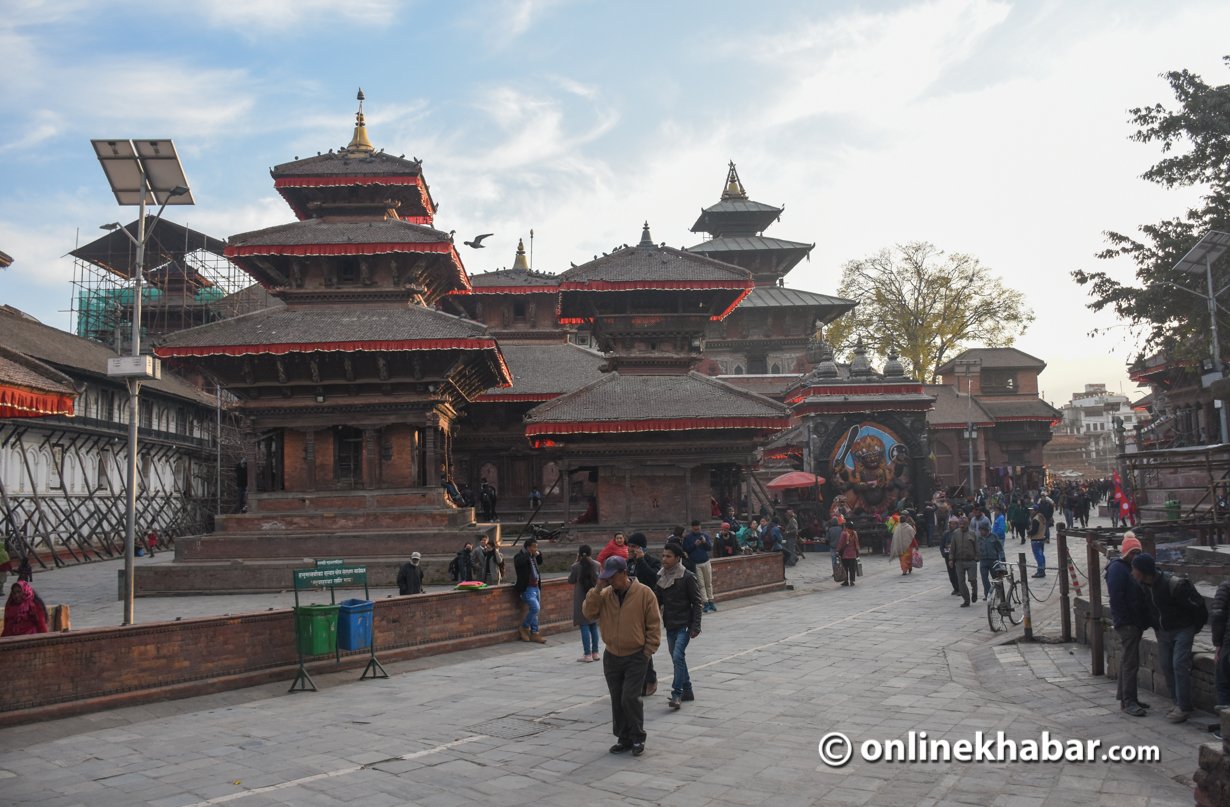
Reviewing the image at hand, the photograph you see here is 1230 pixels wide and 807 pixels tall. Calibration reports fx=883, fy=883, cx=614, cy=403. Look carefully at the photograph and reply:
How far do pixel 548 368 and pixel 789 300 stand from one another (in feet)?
57.8

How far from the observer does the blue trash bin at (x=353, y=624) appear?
1133 cm

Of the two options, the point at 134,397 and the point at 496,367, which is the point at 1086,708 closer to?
the point at 134,397

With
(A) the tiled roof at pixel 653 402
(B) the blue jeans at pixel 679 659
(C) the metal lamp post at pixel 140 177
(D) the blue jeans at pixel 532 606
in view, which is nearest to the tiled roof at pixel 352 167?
(A) the tiled roof at pixel 653 402

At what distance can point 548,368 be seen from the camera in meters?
35.1

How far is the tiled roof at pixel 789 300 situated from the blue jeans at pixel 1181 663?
39010mm

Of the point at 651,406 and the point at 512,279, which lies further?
the point at 512,279

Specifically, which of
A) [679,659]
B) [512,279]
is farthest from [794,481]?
[679,659]

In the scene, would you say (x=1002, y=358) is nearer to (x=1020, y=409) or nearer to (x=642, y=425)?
(x=1020, y=409)

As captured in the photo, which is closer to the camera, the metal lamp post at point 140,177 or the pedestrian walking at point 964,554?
the metal lamp post at point 140,177

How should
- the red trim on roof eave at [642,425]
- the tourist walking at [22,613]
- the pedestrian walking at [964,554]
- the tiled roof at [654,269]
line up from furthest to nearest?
the tiled roof at [654,269] < the red trim on roof eave at [642,425] < the pedestrian walking at [964,554] < the tourist walking at [22,613]

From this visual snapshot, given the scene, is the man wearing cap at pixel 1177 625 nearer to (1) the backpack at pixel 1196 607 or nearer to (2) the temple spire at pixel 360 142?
(1) the backpack at pixel 1196 607

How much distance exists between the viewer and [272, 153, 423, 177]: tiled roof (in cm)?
2870

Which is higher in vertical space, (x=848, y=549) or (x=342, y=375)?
(x=342, y=375)

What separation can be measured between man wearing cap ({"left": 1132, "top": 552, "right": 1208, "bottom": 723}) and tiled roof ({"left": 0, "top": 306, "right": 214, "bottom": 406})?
3025cm
